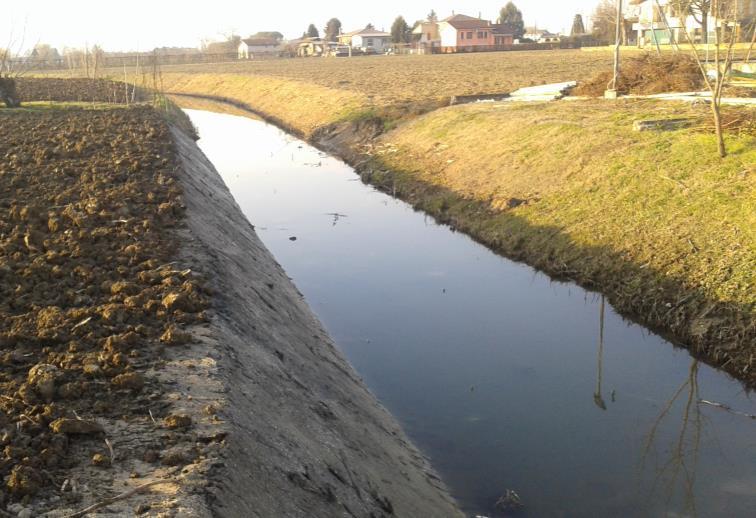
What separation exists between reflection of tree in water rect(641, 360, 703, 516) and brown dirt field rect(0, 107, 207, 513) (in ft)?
16.0

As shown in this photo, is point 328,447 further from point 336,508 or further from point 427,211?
point 427,211

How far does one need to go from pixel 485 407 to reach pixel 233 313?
3.31 meters

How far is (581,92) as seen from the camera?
26922 millimetres

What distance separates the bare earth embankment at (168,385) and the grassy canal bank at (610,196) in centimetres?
510

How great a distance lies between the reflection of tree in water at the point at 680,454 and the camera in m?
7.19

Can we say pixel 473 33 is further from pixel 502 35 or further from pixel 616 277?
pixel 616 277

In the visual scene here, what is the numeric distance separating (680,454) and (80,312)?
6375 millimetres

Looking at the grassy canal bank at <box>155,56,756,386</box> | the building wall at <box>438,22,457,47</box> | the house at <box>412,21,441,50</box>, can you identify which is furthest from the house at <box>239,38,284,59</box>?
the grassy canal bank at <box>155,56,756,386</box>

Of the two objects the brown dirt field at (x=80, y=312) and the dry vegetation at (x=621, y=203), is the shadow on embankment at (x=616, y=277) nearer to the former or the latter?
the dry vegetation at (x=621, y=203)

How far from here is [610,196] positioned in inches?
593

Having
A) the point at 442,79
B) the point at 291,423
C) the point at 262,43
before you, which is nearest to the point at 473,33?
the point at 262,43

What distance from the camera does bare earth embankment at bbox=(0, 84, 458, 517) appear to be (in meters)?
4.57

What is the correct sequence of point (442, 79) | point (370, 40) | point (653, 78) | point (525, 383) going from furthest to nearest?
point (370, 40) < point (442, 79) < point (653, 78) < point (525, 383)

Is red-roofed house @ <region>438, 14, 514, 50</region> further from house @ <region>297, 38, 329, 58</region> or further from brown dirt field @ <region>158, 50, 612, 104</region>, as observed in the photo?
brown dirt field @ <region>158, 50, 612, 104</region>
